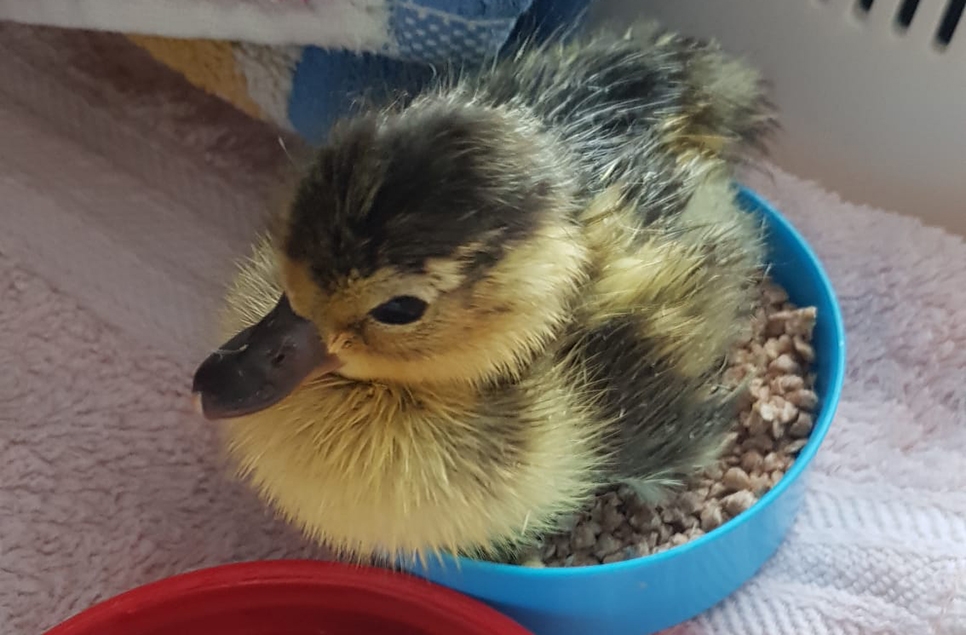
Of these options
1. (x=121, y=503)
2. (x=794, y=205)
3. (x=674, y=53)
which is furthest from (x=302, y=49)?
(x=794, y=205)

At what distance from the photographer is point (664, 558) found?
631mm

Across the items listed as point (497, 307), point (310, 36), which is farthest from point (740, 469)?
point (310, 36)

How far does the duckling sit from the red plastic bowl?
33mm

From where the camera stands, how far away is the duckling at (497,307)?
0.50 metres

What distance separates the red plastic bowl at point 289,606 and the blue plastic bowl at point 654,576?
0.06ft

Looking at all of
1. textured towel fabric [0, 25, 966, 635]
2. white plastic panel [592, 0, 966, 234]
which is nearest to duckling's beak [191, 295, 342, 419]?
textured towel fabric [0, 25, 966, 635]

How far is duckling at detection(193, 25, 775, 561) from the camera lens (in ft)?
1.65

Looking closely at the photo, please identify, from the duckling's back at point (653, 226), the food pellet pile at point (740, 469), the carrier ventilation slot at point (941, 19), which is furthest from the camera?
the carrier ventilation slot at point (941, 19)

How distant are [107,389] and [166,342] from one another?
6 cm

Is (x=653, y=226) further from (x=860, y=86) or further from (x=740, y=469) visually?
(x=860, y=86)

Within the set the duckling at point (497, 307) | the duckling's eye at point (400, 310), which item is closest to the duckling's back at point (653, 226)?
the duckling at point (497, 307)

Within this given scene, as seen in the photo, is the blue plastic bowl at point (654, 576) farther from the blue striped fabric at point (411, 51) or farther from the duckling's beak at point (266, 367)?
the blue striped fabric at point (411, 51)

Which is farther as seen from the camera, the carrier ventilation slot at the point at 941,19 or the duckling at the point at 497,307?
the carrier ventilation slot at the point at 941,19

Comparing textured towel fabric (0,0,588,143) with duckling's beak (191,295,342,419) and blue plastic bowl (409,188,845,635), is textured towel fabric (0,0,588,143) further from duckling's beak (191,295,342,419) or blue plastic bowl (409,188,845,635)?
blue plastic bowl (409,188,845,635)
